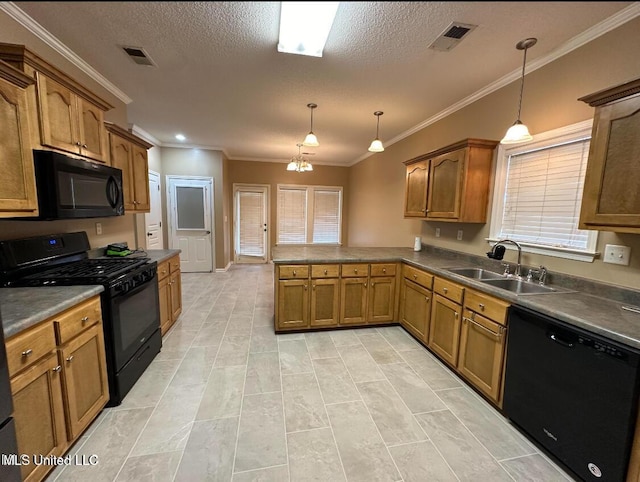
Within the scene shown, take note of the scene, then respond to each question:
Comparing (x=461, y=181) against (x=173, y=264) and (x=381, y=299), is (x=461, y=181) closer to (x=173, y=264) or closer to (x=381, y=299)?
(x=381, y=299)

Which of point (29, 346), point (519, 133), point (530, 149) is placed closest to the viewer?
point (29, 346)

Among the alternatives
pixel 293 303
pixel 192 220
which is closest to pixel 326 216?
pixel 192 220

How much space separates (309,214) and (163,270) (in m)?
4.45

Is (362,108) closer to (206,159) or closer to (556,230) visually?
(556,230)

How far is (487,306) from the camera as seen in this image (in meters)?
2.06

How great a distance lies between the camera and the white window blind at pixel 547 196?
2.06 metres

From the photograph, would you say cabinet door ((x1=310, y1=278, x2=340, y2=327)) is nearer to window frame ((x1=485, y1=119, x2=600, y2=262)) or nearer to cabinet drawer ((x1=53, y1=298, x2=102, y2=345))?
window frame ((x1=485, y1=119, x2=600, y2=262))

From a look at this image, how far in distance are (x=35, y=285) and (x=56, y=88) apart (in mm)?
1292

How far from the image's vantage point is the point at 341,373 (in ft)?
8.01

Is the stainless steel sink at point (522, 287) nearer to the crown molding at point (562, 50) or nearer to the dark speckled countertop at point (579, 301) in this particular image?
the dark speckled countertop at point (579, 301)

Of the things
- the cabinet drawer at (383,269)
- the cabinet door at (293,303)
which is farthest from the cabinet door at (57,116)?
the cabinet drawer at (383,269)

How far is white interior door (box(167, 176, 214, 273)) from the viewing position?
5621mm

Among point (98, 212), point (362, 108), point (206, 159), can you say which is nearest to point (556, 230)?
point (362, 108)

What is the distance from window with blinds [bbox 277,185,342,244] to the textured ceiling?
300cm
